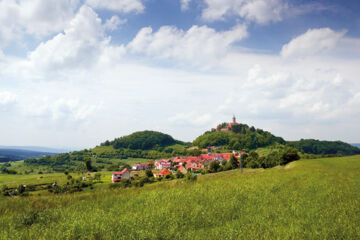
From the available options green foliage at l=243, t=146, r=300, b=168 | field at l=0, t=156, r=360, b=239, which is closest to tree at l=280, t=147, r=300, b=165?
green foliage at l=243, t=146, r=300, b=168

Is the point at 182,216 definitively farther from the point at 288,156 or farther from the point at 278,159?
the point at 278,159

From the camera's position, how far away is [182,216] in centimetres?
778

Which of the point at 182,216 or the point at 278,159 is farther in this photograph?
the point at 278,159

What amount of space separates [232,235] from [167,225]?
211 centimetres

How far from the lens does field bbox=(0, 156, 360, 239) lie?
620 centimetres

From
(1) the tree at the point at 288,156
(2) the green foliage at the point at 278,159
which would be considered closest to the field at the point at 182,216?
(1) the tree at the point at 288,156

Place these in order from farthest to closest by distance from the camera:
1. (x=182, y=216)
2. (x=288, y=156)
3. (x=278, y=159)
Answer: (x=278, y=159)
(x=288, y=156)
(x=182, y=216)

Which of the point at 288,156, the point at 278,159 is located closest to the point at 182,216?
the point at 288,156

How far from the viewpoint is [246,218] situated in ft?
25.3

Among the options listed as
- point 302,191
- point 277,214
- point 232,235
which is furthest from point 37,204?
point 302,191

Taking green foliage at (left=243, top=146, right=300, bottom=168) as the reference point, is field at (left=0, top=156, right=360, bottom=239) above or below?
above

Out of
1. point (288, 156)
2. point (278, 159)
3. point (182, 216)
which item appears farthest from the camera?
point (278, 159)

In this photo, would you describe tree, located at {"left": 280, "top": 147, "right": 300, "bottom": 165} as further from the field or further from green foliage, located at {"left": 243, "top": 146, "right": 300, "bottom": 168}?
the field

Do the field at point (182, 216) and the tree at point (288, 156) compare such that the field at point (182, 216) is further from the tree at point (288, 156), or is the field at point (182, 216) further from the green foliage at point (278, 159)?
the green foliage at point (278, 159)
